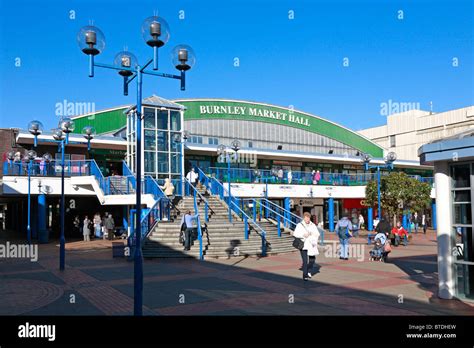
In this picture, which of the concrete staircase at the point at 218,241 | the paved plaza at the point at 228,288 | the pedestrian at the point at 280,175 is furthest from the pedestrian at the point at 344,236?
the pedestrian at the point at 280,175

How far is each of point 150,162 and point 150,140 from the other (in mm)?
1233

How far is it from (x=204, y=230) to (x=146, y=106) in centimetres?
953

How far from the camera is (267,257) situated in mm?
16875

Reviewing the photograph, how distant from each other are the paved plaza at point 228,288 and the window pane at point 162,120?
1055 cm

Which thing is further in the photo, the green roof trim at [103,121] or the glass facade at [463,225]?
the green roof trim at [103,121]

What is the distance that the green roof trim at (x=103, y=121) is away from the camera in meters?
31.3

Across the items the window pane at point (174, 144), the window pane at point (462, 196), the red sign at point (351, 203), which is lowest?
the red sign at point (351, 203)

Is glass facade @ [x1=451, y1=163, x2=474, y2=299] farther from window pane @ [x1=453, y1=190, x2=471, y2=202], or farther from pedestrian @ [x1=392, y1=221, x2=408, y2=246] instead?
pedestrian @ [x1=392, y1=221, x2=408, y2=246]

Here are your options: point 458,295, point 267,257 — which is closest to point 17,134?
point 267,257

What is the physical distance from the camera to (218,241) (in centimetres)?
1747

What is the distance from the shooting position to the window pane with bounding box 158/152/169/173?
2456 cm

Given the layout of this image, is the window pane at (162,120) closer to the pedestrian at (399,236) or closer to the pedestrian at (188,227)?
the pedestrian at (188,227)

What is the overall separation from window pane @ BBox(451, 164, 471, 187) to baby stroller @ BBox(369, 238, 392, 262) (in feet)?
20.4

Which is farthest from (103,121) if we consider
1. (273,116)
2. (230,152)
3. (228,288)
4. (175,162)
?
(228,288)
